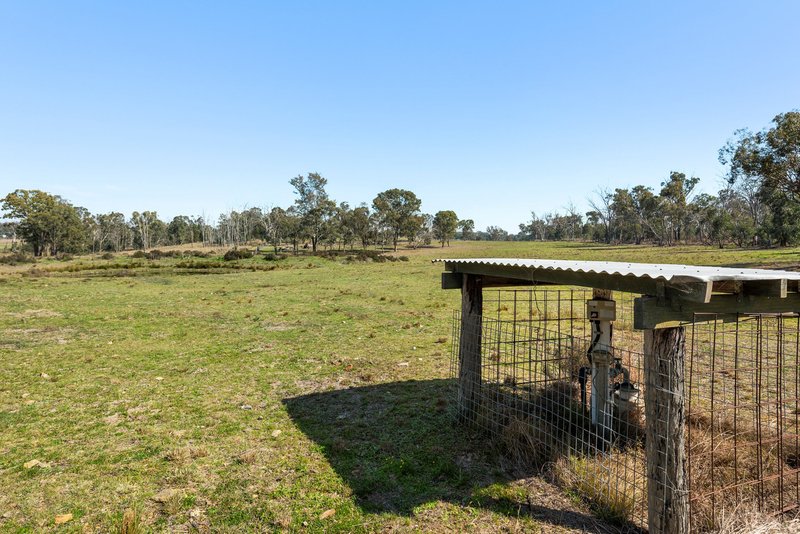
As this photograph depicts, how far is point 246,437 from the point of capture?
576 centimetres

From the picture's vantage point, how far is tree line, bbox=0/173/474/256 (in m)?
68.1

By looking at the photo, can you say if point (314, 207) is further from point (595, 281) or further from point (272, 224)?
point (595, 281)

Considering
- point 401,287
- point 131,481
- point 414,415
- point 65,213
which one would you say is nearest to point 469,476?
point 414,415

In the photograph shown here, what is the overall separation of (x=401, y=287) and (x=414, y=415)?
56.0ft

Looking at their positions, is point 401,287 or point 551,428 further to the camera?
point 401,287

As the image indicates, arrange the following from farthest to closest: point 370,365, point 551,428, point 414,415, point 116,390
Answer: point 370,365 → point 116,390 → point 414,415 → point 551,428

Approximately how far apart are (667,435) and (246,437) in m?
4.69

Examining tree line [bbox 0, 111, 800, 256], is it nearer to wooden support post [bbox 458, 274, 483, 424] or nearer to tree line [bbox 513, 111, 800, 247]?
tree line [bbox 513, 111, 800, 247]

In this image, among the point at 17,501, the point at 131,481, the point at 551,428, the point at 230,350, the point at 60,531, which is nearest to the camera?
the point at 60,531

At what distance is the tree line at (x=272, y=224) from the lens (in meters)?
68.1

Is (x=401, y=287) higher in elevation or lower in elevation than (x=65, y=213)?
lower

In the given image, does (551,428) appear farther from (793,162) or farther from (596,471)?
(793,162)

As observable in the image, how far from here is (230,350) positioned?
33.9 ft

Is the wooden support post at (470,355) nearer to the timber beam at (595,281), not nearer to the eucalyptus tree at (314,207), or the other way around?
the timber beam at (595,281)
